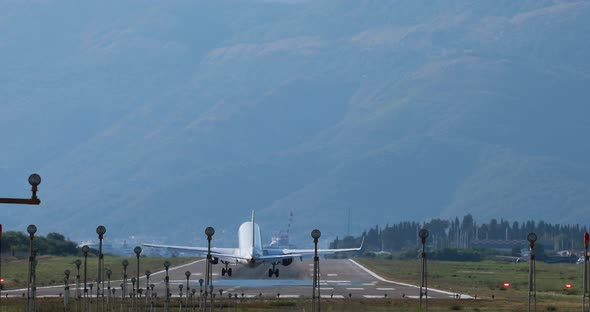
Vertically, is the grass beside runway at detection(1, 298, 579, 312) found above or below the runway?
below

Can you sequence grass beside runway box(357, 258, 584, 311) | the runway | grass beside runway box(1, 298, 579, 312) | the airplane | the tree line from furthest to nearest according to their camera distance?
1. the tree line
2. the airplane
3. the runway
4. grass beside runway box(357, 258, 584, 311)
5. grass beside runway box(1, 298, 579, 312)

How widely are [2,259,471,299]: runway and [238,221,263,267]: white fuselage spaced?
1.49 metres

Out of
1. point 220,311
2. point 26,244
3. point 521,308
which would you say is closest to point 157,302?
point 220,311

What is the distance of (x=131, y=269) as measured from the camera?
128 m

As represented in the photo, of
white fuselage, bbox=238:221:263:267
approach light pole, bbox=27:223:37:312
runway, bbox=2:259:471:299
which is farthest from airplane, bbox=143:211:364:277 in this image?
approach light pole, bbox=27:223:37:312

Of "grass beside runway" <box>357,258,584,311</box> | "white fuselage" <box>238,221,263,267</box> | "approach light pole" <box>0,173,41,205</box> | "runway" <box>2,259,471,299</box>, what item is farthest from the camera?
"white fuselage" <box>238,221,263,267</box>

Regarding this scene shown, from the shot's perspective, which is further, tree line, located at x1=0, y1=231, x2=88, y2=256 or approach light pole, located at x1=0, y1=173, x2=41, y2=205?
tree line, located at x1=0, y1=231, x2=88, y2=256

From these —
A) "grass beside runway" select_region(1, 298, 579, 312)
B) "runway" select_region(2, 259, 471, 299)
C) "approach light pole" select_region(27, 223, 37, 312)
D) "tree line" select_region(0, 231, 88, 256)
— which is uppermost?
"tree line" select_region(0, 231, 88, 256)

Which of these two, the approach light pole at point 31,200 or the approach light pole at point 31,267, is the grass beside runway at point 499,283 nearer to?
the approach light pole at point 31,267

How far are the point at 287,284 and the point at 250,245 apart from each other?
1731cm

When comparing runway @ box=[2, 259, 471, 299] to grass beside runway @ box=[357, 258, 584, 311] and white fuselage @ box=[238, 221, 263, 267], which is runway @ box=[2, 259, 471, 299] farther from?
grass beside runway @ box=[357, 258, 584, 311]

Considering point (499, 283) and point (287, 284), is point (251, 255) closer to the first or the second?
point (287, 284)

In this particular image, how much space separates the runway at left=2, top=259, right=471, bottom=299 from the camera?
301ft

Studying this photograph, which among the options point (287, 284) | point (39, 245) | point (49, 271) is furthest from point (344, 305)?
point (39, 245)
